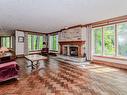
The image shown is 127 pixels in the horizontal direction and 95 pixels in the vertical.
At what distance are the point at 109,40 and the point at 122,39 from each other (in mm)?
747

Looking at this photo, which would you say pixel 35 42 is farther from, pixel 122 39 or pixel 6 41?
pixel 122 39

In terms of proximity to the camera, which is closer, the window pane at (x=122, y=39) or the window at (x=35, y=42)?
the window pane at (x=122, y=39)

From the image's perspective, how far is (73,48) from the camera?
7703mm

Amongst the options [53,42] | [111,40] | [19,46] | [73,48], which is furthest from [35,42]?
[111,40]

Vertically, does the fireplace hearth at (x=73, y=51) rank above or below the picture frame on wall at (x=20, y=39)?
below

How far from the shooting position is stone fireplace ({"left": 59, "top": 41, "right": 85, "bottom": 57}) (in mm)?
6941

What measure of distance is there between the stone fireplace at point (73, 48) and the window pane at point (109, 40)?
1235mm

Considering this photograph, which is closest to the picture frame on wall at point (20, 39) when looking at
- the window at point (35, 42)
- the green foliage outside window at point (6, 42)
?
the window at point (35, 42)

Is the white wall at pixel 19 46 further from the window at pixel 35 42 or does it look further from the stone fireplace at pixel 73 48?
the stone fireplace at pixel 73 48

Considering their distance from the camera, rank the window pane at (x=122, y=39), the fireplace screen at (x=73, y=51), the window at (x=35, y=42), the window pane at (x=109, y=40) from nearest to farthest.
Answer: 1. the window pane at (x=122, y=39)
2. the window pane at (x=109, y=40)
3. the fireplace screen at (x=73, y=51)
4. the window at (x=35, y=42)

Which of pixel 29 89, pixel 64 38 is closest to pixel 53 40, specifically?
pixel 64 38

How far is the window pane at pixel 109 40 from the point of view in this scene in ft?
19.8

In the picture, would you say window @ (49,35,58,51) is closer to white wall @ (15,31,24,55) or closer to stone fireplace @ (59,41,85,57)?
stone fireplace @ (59,41,85,57)

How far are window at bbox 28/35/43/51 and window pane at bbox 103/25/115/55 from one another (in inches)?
250
